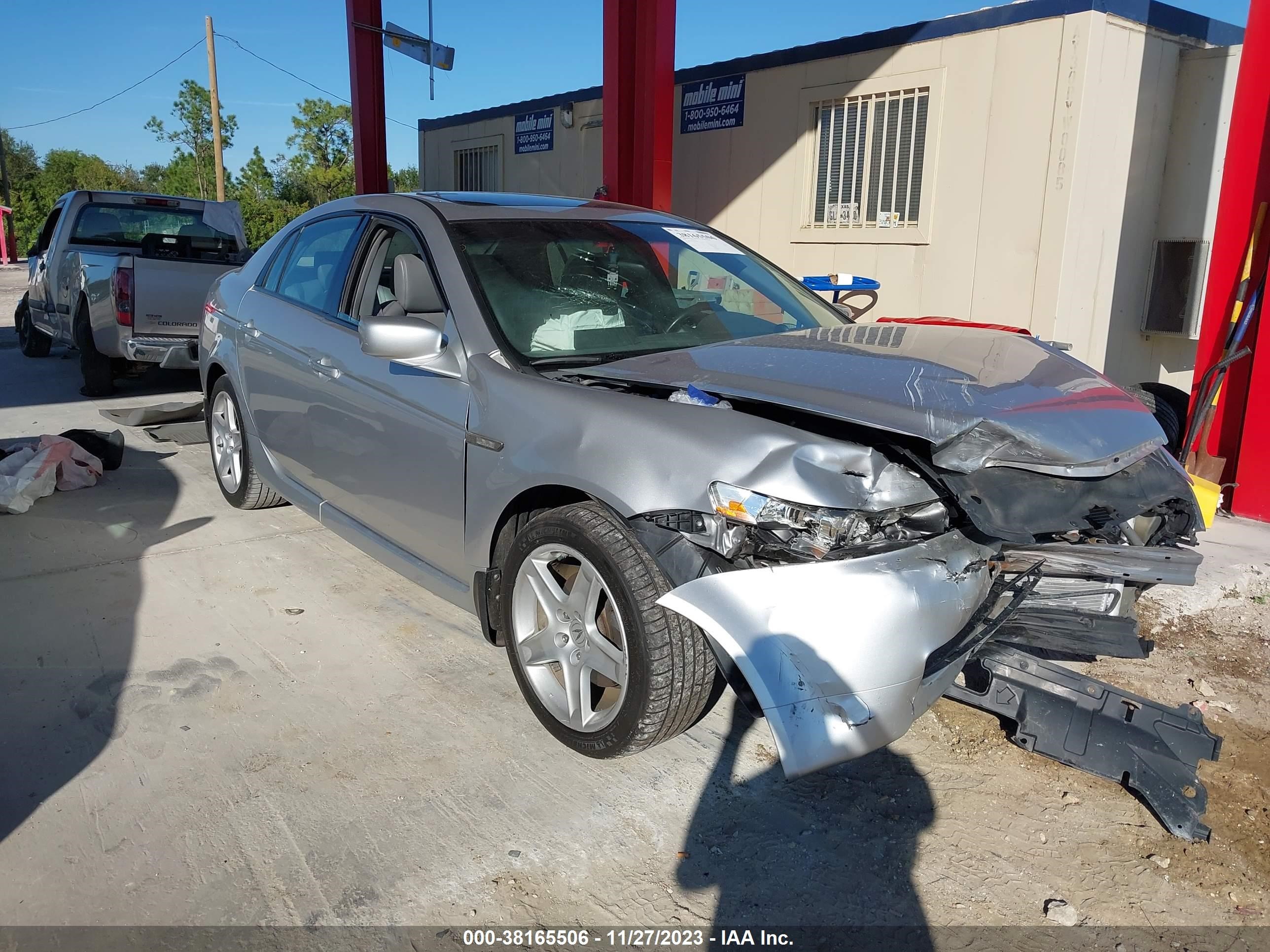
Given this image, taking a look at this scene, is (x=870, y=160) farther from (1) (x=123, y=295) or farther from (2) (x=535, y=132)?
(1) (x=123, y=295)

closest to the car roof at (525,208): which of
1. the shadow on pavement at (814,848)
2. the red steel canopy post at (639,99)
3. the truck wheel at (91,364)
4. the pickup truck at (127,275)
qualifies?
the shadow on pavement at (814,848)

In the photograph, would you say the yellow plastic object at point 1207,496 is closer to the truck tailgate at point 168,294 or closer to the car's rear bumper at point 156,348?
the car's rear bumper at point 156,348

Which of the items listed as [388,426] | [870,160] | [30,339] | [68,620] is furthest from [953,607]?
[30,339]

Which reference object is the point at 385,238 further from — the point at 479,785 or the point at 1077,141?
the point at 1077,141

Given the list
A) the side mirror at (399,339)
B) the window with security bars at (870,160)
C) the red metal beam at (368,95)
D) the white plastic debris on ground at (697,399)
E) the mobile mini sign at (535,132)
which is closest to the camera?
the white plastic debris on ground at (697,399)

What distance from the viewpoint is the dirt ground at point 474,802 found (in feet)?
8.00

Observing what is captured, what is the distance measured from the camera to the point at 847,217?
9.25 meters

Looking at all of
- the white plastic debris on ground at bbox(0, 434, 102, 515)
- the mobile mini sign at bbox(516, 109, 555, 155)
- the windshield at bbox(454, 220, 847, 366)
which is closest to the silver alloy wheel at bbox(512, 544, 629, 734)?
the windshield at bbox(454, 220, 847, 366)

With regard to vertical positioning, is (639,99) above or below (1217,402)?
above

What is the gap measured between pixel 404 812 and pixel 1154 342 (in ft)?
26.5

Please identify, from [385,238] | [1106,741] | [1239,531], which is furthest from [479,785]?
[1239,531]

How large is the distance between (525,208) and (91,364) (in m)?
6.45

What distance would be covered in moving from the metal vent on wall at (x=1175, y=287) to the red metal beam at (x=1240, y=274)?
254 centimetres

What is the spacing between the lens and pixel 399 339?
3.17 meters
